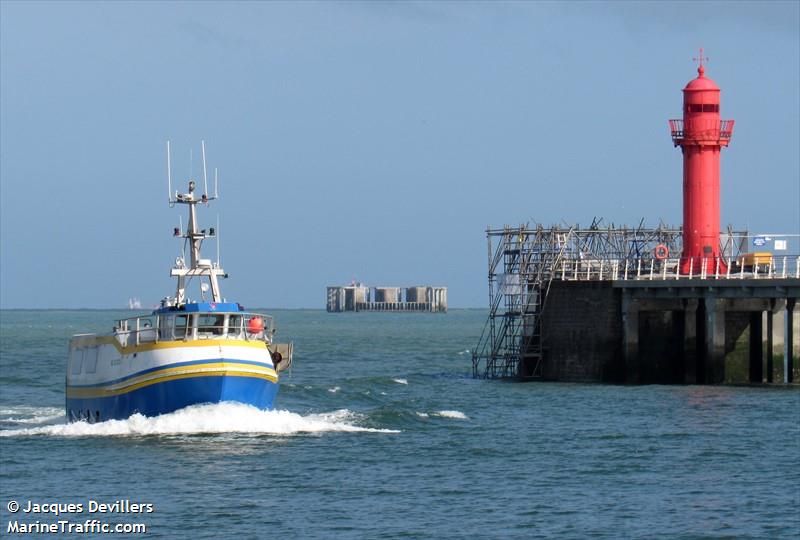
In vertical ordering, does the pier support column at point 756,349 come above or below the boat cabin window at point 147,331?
below

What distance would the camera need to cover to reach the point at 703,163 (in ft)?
226

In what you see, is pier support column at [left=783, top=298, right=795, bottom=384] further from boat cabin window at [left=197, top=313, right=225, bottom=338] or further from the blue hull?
boat cabin window at [left=197, top=313, right=225, bottom=338]

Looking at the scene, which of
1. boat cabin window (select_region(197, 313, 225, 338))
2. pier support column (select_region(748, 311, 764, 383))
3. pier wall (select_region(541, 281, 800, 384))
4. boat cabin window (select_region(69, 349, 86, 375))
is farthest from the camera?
pier support column (select_region(748, 311, 764, 383))

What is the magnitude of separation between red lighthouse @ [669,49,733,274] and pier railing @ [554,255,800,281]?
6.3 inches

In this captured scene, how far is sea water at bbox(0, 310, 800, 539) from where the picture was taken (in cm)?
3303

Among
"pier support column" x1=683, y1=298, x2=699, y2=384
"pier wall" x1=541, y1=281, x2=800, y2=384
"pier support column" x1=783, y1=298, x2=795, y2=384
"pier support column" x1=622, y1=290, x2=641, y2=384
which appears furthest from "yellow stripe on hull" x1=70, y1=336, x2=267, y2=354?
"pier support column" x1=783, y1=298, x2=795, y2=384

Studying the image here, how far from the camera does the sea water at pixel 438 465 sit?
33031mm

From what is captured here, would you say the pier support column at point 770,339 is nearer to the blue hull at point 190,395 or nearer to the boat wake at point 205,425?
the boat wake at point 205,425

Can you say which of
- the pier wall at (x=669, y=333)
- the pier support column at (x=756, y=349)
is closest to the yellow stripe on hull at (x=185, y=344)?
the pier wall at (x=669, y=333)

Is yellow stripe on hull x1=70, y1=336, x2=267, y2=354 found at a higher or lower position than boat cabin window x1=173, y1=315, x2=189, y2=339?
lower

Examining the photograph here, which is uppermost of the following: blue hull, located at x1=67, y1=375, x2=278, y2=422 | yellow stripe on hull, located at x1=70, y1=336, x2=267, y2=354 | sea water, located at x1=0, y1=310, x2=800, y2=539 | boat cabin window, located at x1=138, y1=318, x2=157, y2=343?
boat cabin window, located at x1=138, y1=318, x2=157, y2=343

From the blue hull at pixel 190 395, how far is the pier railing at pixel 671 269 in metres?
25.0

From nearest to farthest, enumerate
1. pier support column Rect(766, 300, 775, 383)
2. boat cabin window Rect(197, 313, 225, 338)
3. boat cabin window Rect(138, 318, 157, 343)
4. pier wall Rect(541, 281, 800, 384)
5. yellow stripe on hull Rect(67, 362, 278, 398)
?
1. yellow stripe on hull Rect(67, 362, 278, 398)
2. boat cabin window Rect(138, 318, 157, 343)
3. boat cabin window Rect(197, 313, 225, 338)
4. pier wall Rect(541, 281, 800, 384)
5. pier support column Rect(766, 300, 775, 383)

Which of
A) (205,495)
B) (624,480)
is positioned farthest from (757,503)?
(205,495)
